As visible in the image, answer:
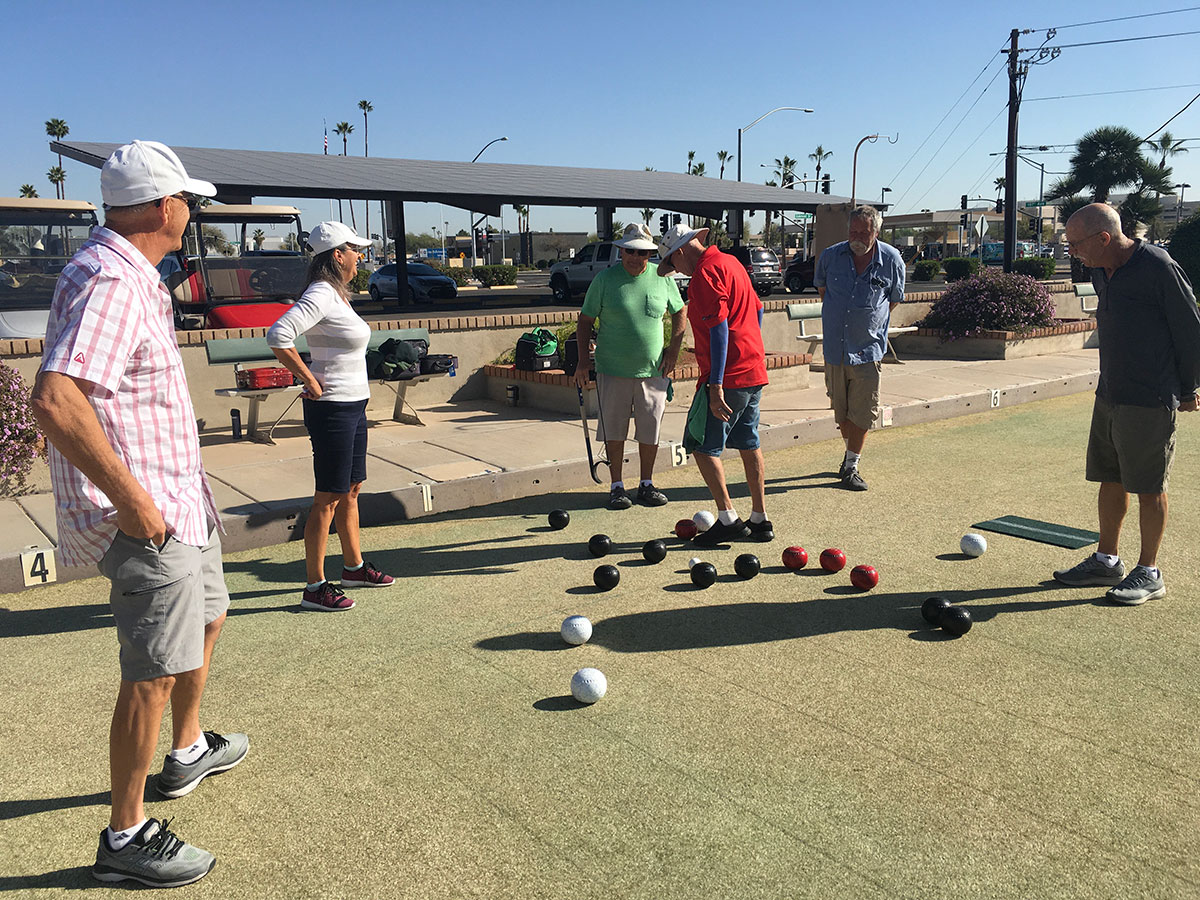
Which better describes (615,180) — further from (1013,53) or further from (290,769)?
(290,769)

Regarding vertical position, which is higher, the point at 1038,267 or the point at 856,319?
the point at 1038,267

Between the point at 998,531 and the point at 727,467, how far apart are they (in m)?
2.51

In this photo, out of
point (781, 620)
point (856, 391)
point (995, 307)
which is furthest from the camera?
point (995, 307)

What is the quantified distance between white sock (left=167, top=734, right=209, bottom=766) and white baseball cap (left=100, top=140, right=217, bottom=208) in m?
1.75

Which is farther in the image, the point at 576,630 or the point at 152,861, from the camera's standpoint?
the point at 576,630

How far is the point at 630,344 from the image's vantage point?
658 cm

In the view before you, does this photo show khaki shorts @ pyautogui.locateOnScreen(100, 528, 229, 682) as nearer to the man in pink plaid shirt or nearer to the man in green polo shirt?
the man in pink plaid shirt

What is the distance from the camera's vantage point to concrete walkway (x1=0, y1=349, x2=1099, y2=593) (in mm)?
6230

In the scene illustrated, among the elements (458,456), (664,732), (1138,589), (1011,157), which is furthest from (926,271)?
(664,732)

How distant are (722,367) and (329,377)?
89.3 inches

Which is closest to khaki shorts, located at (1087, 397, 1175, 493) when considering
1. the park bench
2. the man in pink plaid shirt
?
the man in pink plaid shirt

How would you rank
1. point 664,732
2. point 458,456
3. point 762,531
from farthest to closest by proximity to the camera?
point 458,456
point 762,531
point 664,732

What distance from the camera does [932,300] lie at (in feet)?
53.4

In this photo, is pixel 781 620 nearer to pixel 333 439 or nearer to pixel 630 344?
pixel 333 439
